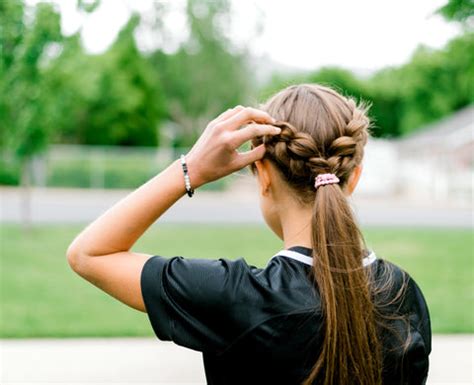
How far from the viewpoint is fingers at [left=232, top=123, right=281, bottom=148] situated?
133 cm

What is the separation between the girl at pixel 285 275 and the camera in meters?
1.35

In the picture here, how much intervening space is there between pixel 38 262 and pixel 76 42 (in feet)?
13.8

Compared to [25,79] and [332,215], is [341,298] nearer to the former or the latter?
[332,215]

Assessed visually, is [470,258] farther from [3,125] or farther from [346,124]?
[346,124]

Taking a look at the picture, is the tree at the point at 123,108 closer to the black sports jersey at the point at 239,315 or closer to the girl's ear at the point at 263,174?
the girl's ear at the point at 263,174

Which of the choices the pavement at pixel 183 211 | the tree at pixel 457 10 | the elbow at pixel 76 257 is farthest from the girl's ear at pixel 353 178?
the pavement at pixel 183 211

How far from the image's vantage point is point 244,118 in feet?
4.49

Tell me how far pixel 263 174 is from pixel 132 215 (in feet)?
1.08

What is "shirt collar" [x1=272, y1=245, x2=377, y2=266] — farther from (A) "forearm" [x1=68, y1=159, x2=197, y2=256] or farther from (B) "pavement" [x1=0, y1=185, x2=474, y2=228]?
(B) "pavement" [x1=0, y1=185, x2=474, y2=228]

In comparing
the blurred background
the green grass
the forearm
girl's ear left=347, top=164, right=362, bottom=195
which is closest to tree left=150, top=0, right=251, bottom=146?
the blurred background

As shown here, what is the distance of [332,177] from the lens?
4.90ft

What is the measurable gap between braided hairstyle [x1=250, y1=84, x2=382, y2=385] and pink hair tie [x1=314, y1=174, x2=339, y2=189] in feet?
0.04

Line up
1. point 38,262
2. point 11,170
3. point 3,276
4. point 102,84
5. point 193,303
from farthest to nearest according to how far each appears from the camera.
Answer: point 102,84 < point 11,170 < point 38,262 < point 3,276 < point 193,303

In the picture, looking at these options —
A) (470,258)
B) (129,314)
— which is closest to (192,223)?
(470,258)
